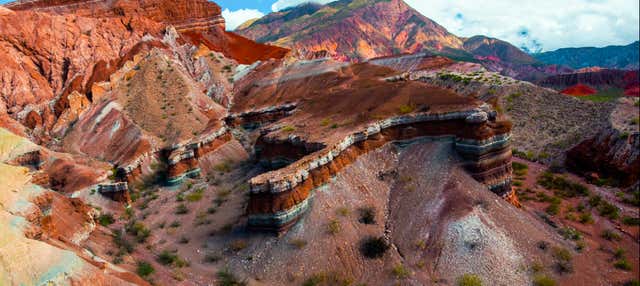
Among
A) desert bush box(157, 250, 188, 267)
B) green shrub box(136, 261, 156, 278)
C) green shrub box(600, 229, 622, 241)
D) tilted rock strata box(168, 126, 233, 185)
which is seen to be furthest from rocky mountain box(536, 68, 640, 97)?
green shrub box(136, 261, 156, 278)

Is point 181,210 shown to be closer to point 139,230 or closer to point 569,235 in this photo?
point 139,230

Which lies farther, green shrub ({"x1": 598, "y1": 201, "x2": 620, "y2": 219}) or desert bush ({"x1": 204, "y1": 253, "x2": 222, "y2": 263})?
green shrub ({"x1": 598, "y1": 201, "x2": 620, "y2": 219})

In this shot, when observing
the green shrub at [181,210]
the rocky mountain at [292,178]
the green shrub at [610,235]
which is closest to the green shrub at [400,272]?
the rocky mountain at [292,178]

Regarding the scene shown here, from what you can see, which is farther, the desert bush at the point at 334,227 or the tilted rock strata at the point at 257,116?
the tilted rock strata at the point at 257,116

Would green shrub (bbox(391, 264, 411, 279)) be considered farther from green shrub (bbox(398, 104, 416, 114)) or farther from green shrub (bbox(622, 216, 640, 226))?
green shrub (bbox(622, 216, 640, 226))

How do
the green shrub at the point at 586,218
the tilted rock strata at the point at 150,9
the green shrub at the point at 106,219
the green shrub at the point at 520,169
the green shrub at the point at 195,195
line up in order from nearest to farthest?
the green shrub at the point at 106,219 < the green shrub at the point at 586,218 < the green shrub at the point at 195,195 < the green shrub at the point at 520,169 < the tilted rock strata at the point at 150,9

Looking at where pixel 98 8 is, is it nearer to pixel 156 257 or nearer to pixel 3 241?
pixel 156 257

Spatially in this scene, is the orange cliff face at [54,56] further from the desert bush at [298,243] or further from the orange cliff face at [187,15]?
the desert bush at [298,243]
